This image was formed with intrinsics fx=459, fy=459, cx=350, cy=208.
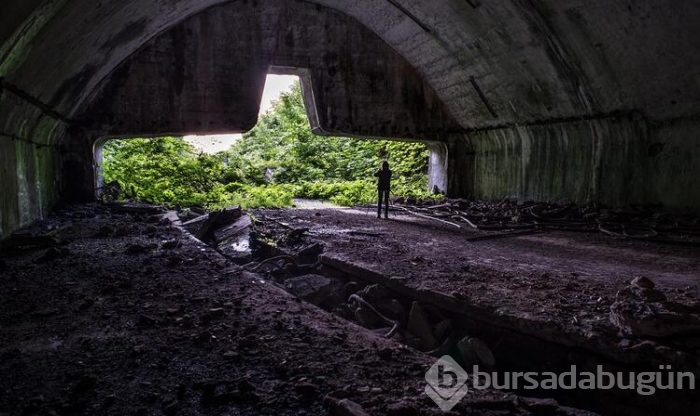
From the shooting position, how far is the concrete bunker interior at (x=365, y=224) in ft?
9.34

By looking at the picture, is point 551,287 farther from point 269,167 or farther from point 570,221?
point 269,167

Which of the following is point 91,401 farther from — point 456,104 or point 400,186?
point 400,186

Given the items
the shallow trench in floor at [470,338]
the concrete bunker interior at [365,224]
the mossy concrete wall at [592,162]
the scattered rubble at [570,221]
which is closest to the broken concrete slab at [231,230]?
the concrete bunker interior at [365,224]

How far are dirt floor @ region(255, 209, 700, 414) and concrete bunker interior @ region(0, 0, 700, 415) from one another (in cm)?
2

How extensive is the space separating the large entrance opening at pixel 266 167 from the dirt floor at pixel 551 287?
664 cm

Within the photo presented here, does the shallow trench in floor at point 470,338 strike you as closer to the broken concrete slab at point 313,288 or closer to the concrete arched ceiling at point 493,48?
the broken concrete slab at point 313,288

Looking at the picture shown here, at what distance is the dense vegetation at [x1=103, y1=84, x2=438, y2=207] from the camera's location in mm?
13703

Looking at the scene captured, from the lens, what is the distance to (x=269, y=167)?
19953mm

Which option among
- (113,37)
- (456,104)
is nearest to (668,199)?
(456,104)

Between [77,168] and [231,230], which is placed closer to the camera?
[231,230]

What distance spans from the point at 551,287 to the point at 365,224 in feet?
16.3

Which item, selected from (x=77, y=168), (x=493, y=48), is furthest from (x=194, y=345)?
(x=77, y=168)

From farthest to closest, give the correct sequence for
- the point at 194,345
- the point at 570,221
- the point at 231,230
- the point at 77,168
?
the point at 77,168
the point at 570,221
the point at 231,230
the point at 194,345

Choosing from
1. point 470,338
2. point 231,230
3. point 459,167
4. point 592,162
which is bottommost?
point 470,338
